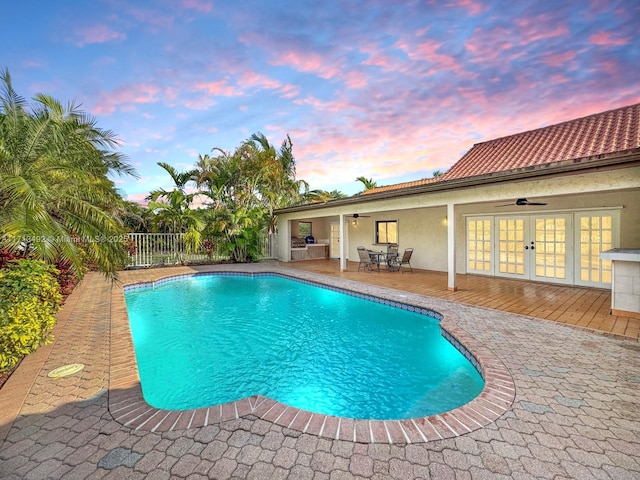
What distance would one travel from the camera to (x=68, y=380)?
11.7ft

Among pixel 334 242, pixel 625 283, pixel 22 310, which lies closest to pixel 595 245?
pixel 625 283

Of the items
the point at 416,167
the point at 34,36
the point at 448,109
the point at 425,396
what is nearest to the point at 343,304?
the point at 425,396

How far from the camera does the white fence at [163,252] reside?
14492mm

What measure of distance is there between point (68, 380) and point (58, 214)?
135 inches

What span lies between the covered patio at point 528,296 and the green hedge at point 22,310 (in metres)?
8.25

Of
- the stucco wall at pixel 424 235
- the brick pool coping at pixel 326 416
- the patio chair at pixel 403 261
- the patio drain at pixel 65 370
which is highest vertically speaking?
the stucco wall at pixel 424 235

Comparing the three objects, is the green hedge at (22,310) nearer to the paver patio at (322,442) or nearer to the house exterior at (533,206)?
the paver patio at (322,442)

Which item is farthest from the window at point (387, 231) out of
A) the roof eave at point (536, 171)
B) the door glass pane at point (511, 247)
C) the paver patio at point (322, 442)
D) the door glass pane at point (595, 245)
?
the paver patio at point (322, 442)

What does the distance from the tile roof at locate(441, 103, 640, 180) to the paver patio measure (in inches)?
286

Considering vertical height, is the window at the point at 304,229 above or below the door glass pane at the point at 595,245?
above

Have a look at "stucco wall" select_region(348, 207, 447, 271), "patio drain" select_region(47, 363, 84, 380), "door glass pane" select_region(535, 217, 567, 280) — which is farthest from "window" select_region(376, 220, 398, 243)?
"patio drain" select_region(47, 363, 84, 380)

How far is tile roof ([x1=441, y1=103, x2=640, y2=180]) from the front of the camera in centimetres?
976

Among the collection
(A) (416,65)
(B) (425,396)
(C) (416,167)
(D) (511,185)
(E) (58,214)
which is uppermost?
(A) (416,65)

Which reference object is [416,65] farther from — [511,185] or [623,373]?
[623,373]
